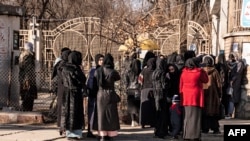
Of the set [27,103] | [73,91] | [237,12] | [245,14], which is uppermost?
[237,12]

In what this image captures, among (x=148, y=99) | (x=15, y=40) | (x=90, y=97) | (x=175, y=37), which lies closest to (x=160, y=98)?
(x=148, y=99)

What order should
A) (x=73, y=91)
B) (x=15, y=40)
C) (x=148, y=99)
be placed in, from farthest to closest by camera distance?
(x=15, y=40) → (x=148, y=99) → (x=73, y=91)

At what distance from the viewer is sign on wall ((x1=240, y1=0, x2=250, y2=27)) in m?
13.9

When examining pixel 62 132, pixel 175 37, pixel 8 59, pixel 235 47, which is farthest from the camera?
pixel 175 37

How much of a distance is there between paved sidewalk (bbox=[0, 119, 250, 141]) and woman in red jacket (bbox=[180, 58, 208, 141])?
2.30 ft

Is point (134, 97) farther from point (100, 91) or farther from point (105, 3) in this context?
point (105, 3)

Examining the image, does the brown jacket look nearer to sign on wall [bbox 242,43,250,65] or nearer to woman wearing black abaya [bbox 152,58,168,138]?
woman wearing black abaya [bbox 152,58,168,138]

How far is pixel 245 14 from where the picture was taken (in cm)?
1396

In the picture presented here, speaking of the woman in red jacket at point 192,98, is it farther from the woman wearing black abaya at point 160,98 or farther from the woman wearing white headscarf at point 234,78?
the woman wearing white headscarf at point 234,78

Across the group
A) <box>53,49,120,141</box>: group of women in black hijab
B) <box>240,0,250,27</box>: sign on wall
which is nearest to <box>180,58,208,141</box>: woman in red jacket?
<box>53,49,120,141</box>: group of women in black hijab

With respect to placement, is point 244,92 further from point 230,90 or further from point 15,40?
point 15,40

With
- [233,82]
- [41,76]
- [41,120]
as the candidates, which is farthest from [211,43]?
[41,120]

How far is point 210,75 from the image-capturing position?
1086 cm

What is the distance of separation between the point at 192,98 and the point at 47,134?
3.10 metres
